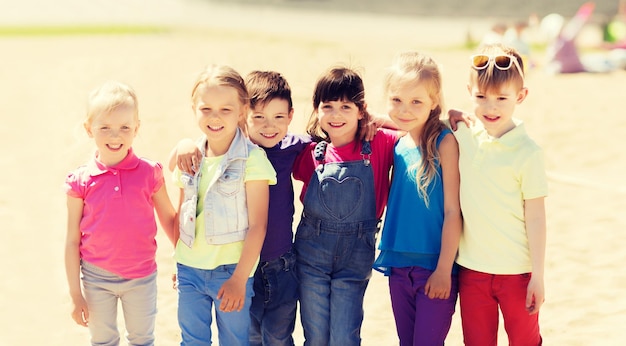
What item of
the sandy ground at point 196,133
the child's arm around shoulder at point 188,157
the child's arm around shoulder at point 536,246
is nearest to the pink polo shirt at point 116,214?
the child's arm around shoulder at point 188,157

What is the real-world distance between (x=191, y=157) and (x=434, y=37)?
20.4 meters

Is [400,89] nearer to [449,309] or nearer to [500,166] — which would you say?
[500,166]

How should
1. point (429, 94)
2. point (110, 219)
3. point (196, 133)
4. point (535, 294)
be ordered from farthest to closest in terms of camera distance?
point (196, 133), point (429, 94), point (110, 219), point (535, 294)

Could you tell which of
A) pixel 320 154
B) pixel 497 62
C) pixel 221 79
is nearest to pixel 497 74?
pixel 497 62

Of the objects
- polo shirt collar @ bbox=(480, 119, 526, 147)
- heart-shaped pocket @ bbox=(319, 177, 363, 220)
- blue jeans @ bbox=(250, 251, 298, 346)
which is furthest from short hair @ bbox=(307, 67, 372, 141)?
blue jeans @ bbox=(250, 251, 298, 346)

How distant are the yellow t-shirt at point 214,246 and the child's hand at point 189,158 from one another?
0.12 feet

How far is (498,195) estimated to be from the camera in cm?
331

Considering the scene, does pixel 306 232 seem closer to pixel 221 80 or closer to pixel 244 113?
pixel 244 113

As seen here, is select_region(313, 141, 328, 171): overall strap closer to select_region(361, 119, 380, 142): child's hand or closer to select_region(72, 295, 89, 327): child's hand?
select_region(361, 119, 380, 142): child's hand

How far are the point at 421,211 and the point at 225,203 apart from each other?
2.93 ft

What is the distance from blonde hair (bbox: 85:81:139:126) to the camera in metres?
Answer: 3.35

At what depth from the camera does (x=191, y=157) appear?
3.36 metres

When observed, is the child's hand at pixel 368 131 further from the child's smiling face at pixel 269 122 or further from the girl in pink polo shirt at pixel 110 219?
the girl in pink polo shirt at pixel 110 219

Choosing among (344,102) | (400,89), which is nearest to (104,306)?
(344,102)
